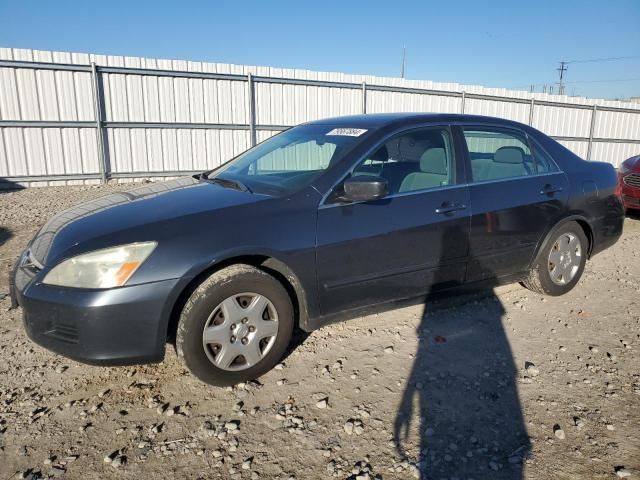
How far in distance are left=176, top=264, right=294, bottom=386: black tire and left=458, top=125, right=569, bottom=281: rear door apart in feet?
5.18

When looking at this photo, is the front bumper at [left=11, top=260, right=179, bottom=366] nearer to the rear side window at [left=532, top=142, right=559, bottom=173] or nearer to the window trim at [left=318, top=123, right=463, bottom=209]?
the window trim at [left=318, top=123, right=463, bottom=209]

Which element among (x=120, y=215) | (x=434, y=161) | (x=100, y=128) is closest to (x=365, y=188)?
(x=434, y=161)

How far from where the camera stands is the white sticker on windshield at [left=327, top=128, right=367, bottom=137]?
331cm

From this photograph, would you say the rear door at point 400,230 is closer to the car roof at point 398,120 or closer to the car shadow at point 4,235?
the car roof at point 398,120

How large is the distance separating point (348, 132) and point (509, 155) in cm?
147

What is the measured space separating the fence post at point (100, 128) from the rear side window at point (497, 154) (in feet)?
29.2

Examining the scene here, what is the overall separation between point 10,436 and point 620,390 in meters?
3.35

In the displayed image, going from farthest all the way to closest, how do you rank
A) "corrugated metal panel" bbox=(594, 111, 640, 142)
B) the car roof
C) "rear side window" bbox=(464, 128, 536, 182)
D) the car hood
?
"corrugated metal panel" bbox=(594, 111, 640, 142) < "rear side window" bbox=(464, 128, 536, 182) < the car roof < the car hood

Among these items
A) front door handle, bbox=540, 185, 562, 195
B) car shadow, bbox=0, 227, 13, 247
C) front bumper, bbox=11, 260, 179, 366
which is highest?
front door handle, bbox=540, 185, 562, 195

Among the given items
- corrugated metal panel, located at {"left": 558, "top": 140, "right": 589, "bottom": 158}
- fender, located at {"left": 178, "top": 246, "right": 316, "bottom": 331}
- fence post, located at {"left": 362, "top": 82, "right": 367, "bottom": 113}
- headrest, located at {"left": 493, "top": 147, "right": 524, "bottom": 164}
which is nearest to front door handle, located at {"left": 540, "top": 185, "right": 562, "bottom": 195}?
headrest, located at {"left": 493, "top": 147, "right": 524, "bottom": 164}

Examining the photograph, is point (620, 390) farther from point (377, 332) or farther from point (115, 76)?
point (115, 76)

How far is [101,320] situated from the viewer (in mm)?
2340

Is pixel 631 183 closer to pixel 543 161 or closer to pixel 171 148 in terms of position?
pixel 543 161

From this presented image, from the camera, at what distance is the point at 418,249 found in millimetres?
3205
